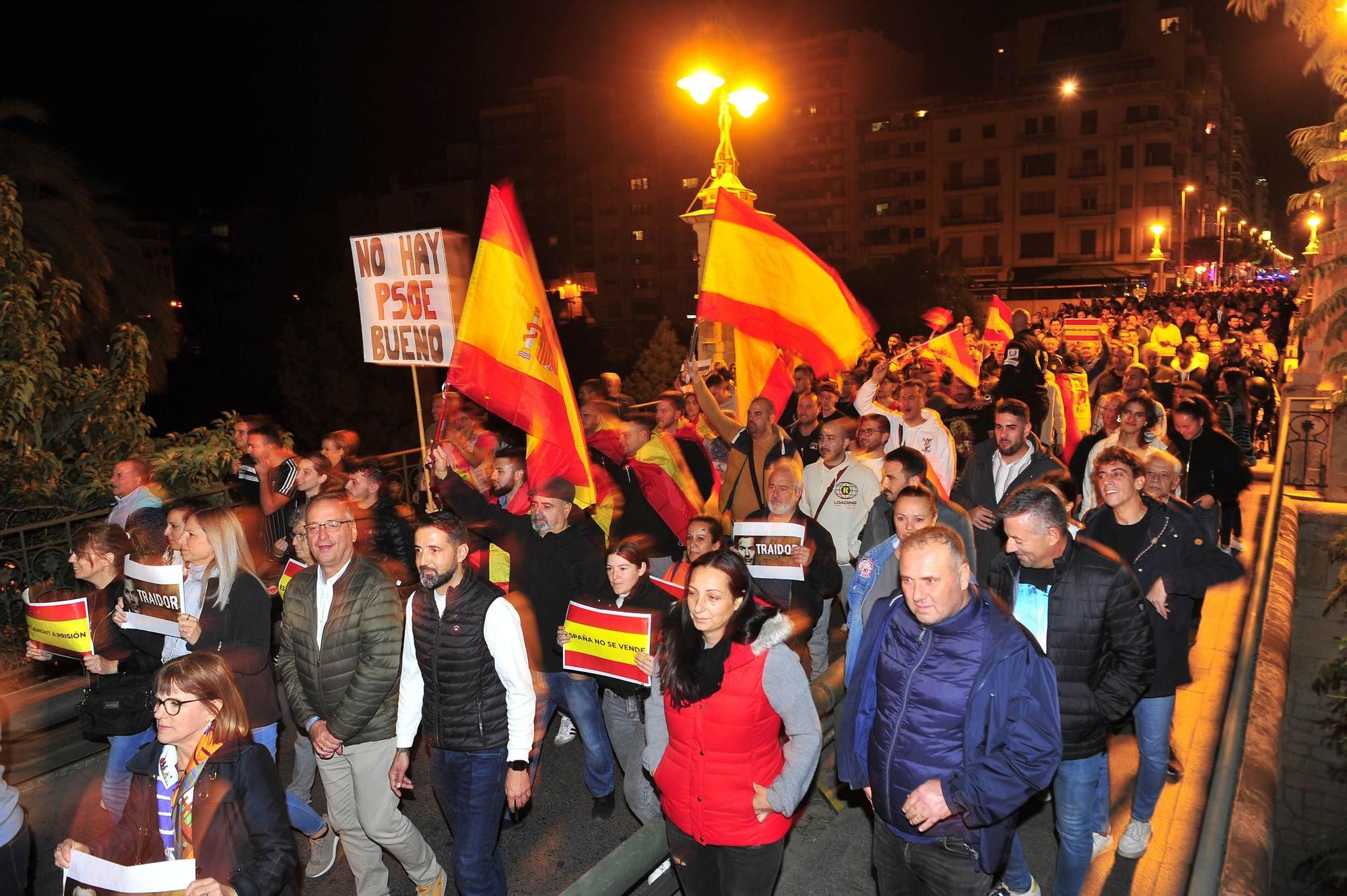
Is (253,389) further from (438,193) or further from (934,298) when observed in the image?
(438,193)

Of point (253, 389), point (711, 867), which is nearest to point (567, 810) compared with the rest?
point (711, 867)

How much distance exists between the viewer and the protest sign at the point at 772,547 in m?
5.84

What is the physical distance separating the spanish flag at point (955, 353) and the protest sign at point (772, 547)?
711 centimetres

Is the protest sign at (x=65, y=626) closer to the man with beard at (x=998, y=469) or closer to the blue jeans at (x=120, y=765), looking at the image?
the blue jeans at (x=120, y=765)

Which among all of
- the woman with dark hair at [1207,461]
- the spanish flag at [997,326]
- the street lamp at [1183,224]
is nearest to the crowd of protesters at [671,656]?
the woman with dark hair at [1207,461]

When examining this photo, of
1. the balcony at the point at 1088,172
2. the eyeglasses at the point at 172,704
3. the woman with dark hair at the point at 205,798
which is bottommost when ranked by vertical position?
the woman with dark hair at the point at 205,798

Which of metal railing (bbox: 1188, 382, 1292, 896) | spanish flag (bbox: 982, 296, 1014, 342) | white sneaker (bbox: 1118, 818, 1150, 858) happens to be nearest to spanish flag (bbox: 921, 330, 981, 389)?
spanish flag (bbox: 982, 296, 1014, 342)

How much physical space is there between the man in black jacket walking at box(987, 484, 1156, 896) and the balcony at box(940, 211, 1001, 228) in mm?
73177

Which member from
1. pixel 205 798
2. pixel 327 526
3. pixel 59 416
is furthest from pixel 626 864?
pixel 59 416

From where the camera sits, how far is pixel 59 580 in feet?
24.9

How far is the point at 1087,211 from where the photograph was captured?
2746 inches

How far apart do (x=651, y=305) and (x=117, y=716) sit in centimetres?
7059

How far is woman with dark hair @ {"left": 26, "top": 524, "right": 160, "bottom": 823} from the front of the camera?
4859 mm

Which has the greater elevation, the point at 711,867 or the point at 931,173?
the point at 931,173
